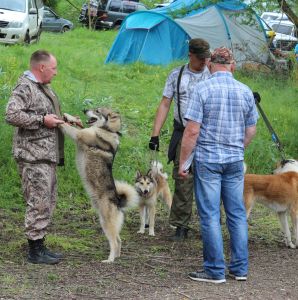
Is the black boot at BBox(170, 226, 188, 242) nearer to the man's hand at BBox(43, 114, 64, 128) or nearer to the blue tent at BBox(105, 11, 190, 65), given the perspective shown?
the man's hand at BBox(43, 114, 64, 128)

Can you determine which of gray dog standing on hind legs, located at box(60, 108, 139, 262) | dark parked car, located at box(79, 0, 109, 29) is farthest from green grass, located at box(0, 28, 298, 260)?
dark parked car, located at box(79, 0, 109, 29)

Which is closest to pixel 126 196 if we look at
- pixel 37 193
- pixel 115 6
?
pixel 37 193

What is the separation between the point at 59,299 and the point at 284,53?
12.8m

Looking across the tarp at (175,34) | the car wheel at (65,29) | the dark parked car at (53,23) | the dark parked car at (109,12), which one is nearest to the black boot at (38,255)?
the tarp at (175,34)

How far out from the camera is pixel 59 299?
496 cm

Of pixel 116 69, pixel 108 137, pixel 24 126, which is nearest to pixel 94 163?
pixel 108 137

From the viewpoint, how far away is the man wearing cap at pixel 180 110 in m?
6.79

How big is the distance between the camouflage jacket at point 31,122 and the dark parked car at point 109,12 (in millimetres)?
28061

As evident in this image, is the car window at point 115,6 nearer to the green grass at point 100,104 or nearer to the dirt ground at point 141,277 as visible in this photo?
the green grass at point 100,104

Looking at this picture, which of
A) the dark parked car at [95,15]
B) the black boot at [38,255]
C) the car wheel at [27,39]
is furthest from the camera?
the dark parked car at [95,15]

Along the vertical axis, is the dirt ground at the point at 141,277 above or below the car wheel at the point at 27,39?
above

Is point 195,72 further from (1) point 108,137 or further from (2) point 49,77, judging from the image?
(2) point 49,77

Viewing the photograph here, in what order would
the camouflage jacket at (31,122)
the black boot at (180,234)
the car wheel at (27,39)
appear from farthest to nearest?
the car wheel at (27,39) < the black boot at (180,234) < the camouflage jacket at (31,122)

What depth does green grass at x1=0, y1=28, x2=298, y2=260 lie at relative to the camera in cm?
764
